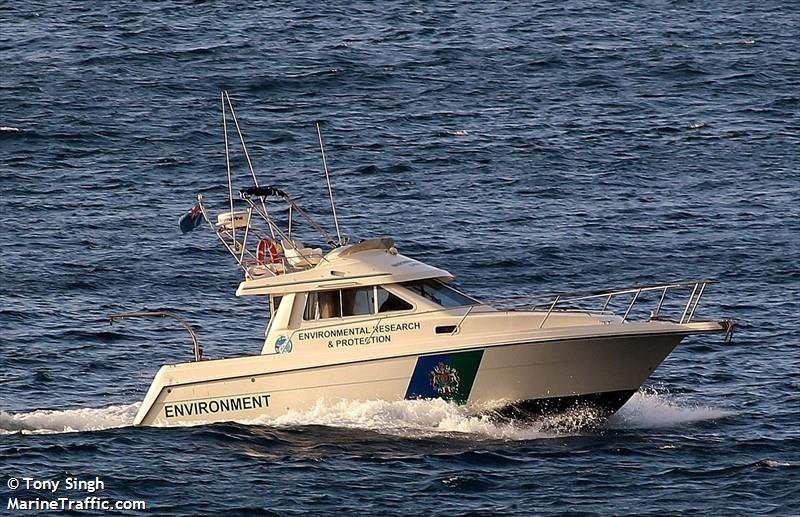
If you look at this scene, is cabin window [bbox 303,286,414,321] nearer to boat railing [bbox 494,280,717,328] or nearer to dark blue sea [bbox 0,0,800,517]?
dark blue sea [bbox 0,0,800,517]

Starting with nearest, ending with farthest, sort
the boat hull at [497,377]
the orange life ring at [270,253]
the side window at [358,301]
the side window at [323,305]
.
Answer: the boat hull at [497,377] < the side window at [358,301] < the side window at [323,305] < the orange life ring at [270,253]

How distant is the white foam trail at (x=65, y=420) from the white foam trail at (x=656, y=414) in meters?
8.27

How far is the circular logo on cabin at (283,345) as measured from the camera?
2573 cm

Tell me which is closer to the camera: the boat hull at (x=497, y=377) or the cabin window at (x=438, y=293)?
the boat hull at (x=497, y=377)

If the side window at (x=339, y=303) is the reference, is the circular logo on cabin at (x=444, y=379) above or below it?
below

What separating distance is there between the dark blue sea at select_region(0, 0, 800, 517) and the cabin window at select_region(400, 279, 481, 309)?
1750mm

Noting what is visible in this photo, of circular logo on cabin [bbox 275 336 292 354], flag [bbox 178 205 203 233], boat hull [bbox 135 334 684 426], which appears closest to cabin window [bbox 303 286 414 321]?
circular logo on cabin [bbox 275 336 292 354]

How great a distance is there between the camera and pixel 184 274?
3725cm

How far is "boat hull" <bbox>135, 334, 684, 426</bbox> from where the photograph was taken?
24.9m

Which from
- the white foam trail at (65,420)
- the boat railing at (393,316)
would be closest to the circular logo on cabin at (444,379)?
the boat railing at (393,316)

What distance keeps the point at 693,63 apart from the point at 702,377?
3455 cm

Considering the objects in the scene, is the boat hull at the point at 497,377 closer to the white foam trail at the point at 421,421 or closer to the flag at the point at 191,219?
the white foam trail at the point at 421,421

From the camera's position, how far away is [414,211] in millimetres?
42781

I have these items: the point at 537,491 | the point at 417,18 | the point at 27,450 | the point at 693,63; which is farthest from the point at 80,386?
the point at 417,18
